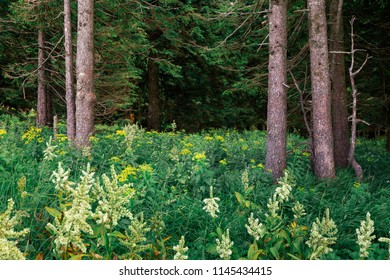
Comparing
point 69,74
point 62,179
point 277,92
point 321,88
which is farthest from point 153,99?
point 62,179

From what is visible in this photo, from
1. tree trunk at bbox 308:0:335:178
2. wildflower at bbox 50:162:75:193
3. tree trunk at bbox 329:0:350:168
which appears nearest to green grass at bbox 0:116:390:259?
wildflower at bbox 50:162:75:193

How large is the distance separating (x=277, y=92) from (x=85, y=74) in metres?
3.66

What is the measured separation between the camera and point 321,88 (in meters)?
6.80

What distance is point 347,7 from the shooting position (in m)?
10.1

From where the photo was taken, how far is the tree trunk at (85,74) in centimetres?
784

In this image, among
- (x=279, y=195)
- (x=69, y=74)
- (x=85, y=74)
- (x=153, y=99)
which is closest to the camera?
(x=279, y=195)

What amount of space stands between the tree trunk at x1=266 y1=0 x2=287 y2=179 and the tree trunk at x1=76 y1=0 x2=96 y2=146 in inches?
135

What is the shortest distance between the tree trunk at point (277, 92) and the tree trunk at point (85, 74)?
3.42 m

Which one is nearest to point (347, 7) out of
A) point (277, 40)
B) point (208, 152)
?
point (277, 40)

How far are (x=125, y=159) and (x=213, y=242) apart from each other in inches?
96.0

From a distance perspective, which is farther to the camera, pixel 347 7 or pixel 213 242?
pixel 347 7

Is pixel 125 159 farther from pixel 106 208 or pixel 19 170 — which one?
pixel 106 208

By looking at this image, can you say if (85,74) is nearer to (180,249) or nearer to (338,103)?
(338,103)
